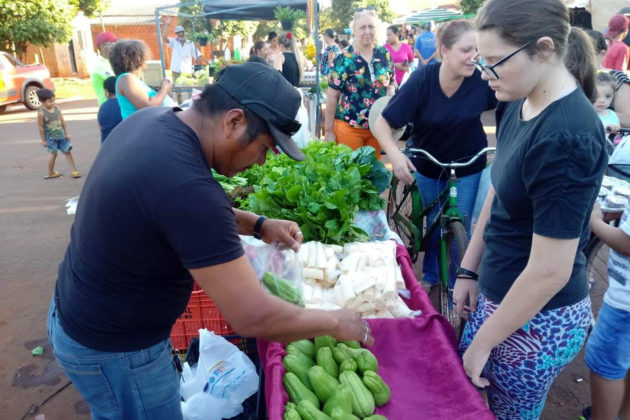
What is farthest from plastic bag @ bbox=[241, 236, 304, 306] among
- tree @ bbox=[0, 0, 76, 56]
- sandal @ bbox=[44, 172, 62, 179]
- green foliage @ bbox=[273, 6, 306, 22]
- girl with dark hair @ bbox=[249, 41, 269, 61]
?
tree @ bbox=[0, 0, 76, 56]

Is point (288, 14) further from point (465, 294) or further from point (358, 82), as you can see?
point (465, 294)

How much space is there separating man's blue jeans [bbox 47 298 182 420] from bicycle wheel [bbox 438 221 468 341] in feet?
6.69

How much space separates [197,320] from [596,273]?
378 centimetres

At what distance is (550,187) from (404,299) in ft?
4.32

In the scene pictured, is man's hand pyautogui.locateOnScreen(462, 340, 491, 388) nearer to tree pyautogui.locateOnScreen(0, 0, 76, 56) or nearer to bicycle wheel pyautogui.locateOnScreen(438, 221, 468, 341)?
bicycle wheel pyautogui.locateOnScreen(438, 221, 468, 341)

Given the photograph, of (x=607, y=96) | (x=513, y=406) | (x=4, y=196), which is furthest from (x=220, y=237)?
(x=4, y=196)

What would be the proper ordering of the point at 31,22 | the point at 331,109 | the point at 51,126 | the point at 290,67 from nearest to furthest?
the point at 331,109
the point at 51,126
the point at 290,67
the point at 31,22

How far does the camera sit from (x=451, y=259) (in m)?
3.27

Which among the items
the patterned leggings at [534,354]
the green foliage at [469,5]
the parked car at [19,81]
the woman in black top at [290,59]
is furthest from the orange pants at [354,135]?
the green foliage at [469,5]

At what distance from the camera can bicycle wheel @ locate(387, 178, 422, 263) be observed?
362 cm

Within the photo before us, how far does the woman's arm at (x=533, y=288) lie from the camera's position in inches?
53.8

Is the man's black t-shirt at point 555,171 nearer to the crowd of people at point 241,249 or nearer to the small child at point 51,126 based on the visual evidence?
the crowd of people at point 241,249

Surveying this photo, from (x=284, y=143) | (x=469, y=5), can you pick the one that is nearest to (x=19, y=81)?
(x=284, y=143)

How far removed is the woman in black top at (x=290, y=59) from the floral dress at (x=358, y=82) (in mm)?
3195
